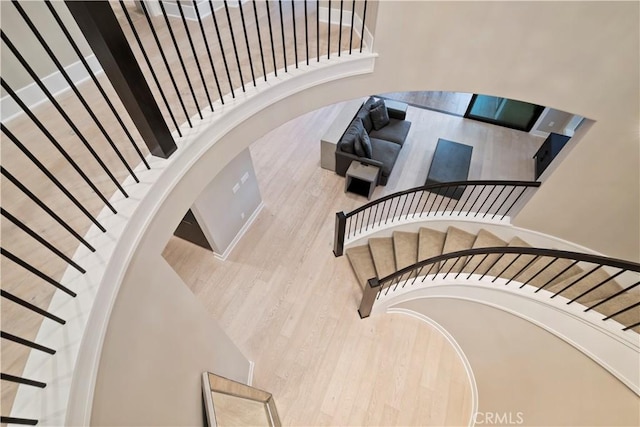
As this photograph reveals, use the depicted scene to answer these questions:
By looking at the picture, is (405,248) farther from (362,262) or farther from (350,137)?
(350,137)

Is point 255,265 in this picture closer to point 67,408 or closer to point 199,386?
point 199,386

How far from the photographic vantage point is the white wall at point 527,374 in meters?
2.45

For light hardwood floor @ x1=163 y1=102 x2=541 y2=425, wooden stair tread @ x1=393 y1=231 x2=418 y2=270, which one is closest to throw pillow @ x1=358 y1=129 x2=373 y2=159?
light hardwood floor @ x1=163 y1=102 x2=541 y2=425

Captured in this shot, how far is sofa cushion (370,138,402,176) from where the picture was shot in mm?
5516

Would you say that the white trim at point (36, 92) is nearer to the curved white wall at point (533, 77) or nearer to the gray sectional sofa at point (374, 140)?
the curved white wall at point (533, 77)

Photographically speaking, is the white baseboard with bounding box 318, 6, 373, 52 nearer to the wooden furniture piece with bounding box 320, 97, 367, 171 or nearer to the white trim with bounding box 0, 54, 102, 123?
the wooden furniture piece with bounding box 320, 97, 367, 171

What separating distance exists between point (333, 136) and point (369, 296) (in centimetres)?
313

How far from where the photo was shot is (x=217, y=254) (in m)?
4.55

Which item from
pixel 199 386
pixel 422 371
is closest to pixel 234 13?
pixel 199 386

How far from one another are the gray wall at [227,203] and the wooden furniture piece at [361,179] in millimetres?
1617

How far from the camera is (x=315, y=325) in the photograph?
4.03 meters

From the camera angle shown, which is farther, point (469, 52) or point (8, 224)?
point (469, 52)

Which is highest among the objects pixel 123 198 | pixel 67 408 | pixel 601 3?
pixel 601 3

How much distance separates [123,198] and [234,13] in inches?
114
